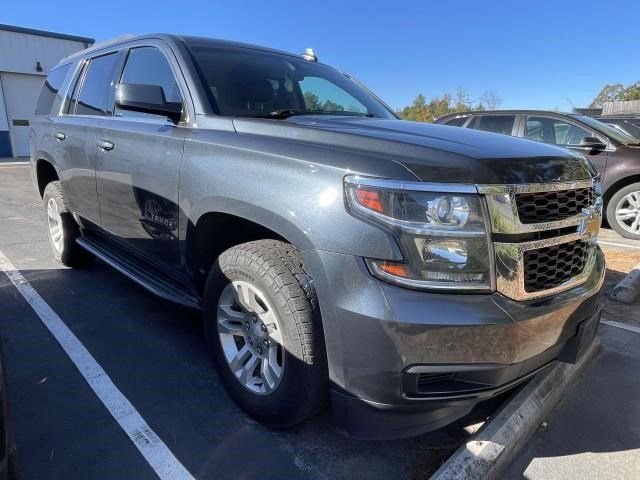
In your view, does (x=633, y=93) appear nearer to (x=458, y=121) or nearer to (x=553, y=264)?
(x=458, y=121)

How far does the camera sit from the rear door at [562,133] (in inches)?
271

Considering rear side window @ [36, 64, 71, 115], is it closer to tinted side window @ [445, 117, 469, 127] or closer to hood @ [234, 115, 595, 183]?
hood @ [234, 115, 595, 183]

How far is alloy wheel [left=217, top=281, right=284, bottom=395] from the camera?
214 cm

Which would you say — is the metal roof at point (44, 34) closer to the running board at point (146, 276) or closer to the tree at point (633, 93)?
the running board at point (146, 276)

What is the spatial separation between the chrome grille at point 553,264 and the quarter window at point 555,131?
226 inches

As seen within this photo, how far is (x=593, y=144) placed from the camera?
6.79 metres

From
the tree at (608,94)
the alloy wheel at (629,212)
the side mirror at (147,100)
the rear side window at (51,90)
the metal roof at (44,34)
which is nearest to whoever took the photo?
the side mirror at (147,100)

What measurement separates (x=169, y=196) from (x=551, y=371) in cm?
236

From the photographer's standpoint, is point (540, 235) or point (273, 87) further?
point (273, 87)

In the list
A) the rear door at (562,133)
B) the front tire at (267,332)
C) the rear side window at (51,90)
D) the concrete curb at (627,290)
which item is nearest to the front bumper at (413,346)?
the front tire at (267,332)

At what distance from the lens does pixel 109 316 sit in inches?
141

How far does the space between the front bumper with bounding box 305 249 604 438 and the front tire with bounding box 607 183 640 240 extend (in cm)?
589

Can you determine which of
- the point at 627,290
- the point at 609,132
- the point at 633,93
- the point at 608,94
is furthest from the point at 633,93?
the point at 627,290

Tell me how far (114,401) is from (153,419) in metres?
0.31
